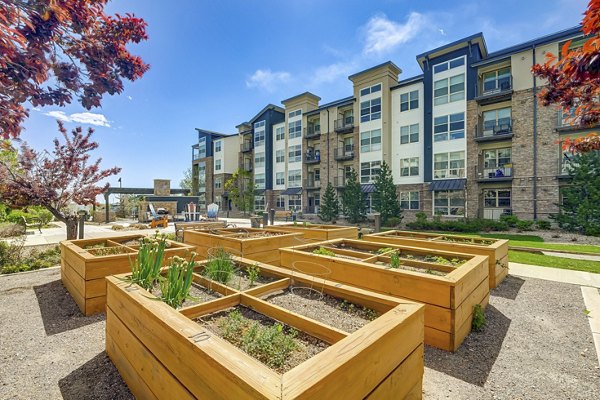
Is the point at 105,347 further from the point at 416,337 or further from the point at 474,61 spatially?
the point at 474,61

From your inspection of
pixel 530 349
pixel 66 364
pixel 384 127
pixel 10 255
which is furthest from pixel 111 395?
pixel 384 127

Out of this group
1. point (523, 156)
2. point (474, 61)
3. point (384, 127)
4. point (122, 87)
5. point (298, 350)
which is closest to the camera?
point (298, 350)

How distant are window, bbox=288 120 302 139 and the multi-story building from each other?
255 cm

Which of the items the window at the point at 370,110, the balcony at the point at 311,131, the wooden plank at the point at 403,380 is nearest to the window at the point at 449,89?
the window at the point at 370,110

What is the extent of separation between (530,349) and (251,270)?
3750 mm

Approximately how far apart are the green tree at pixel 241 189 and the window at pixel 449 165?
22667 millimetres

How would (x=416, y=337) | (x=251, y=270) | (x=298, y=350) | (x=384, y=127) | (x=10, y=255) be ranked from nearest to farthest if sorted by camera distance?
(x=298, y=350), (x=416, y=337), (x=251, y=270), (x=10, y=255), (x=384, y=127)

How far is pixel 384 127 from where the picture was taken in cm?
2662

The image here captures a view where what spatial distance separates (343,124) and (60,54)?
29.7 m

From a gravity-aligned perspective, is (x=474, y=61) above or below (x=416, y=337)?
above

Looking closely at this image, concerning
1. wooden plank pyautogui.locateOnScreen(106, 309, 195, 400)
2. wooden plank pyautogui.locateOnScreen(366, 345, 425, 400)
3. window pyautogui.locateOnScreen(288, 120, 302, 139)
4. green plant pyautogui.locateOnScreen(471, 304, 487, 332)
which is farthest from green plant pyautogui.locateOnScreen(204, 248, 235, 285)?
window pyautogui.locateOnScreen(288, 120, 302, 139)

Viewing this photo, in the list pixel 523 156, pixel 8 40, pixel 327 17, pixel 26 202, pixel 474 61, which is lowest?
pixel 26 202

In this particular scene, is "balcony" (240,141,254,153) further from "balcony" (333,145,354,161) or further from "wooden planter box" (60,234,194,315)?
"wooden planter box" (60,234,194,315)

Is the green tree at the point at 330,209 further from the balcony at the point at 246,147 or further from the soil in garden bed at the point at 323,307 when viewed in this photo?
the soil in garden bed at the point at 323,307
